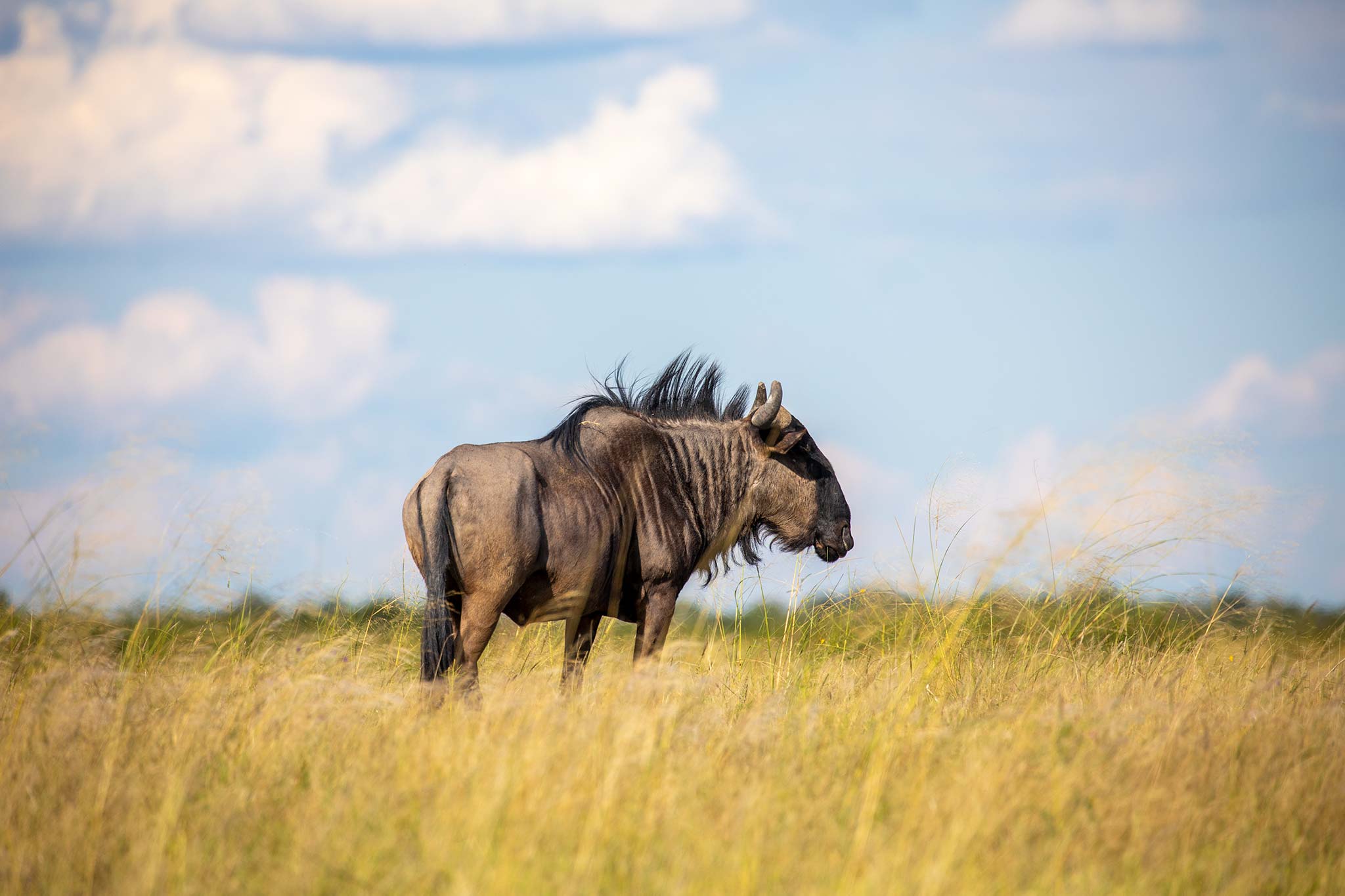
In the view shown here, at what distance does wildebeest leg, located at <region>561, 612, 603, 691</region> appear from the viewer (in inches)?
291

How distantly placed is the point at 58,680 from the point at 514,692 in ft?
7.97

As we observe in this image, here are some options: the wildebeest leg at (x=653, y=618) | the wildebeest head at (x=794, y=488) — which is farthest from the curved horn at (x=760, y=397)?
the wildebeest leg at (x=653, y=618)

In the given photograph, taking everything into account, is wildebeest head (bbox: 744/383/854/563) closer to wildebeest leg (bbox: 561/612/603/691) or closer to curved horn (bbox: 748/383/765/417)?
curved horn (bbox: 748/383/765/417)

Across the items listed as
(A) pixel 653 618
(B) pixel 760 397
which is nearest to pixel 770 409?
(B) pixel 760 397

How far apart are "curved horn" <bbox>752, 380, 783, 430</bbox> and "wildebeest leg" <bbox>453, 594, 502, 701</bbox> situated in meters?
2.57

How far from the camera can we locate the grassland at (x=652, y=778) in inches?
151

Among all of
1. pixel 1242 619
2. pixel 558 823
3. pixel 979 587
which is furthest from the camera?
pixel 1242 619

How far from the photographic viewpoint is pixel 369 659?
8531 mm

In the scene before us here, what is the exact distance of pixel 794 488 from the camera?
8500 millimetres

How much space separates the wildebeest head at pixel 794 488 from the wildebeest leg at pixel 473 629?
2.58m

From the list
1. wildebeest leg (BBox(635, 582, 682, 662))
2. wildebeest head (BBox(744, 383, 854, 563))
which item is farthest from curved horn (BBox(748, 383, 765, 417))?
wildebeest leg (BBox(635, 582, 682, 662))

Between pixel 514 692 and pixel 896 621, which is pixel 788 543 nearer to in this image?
pixel 896 621

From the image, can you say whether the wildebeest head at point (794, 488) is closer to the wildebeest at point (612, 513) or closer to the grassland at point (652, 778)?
the wildebeest at point (612, 513)

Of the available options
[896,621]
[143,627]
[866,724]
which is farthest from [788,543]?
[143,627]
